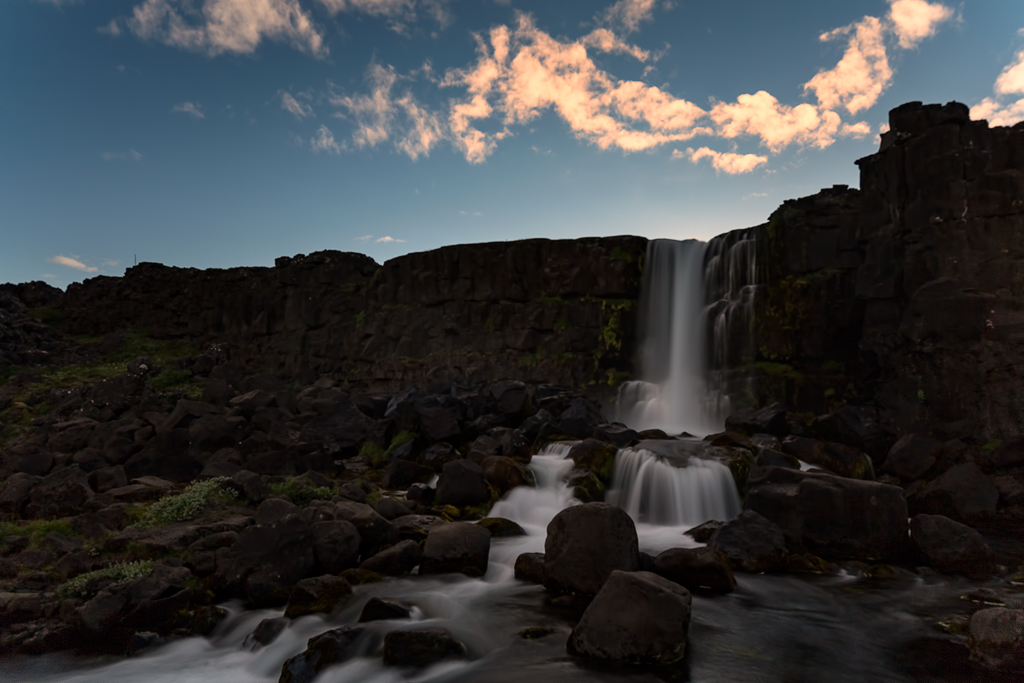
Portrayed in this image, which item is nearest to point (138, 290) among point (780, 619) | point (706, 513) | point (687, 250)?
point (687, 250)

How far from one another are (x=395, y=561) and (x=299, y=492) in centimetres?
322

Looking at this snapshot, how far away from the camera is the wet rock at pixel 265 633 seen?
679 centimetres

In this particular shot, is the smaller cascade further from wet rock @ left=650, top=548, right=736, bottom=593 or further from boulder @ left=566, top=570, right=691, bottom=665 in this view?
boulder @ left=566, top=570, right=691, bottom=665

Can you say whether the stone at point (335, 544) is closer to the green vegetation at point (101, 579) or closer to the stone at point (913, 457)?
the green vegetation at point (101, 579)

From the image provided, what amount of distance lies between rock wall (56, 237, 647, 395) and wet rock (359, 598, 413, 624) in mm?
17775

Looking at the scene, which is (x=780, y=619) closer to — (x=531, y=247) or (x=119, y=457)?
(x=119, y=457)

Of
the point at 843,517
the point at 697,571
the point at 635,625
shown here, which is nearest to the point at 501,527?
the point at 697,571

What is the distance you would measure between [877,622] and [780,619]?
1126mm

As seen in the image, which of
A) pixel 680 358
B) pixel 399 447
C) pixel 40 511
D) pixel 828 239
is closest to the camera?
pixel 40 511

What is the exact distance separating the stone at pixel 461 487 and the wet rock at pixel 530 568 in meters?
3.15

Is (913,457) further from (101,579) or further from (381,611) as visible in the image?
(101,579)

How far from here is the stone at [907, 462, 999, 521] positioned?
10891mm

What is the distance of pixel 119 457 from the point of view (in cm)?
1388

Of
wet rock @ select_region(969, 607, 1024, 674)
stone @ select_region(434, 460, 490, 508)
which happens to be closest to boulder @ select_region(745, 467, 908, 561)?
wet rock @ select_region(969, 607, 1024, 674)
